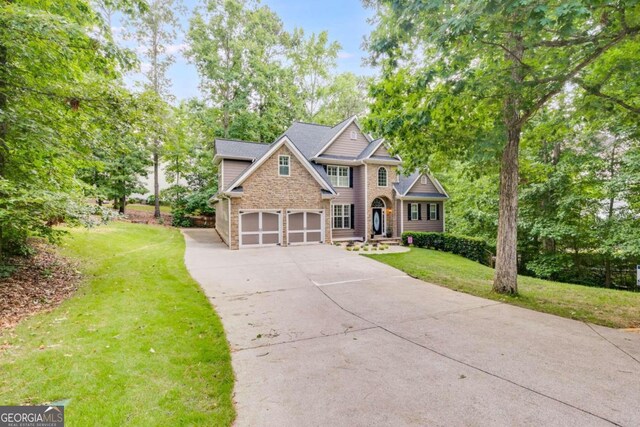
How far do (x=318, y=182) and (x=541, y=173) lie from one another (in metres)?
11.8

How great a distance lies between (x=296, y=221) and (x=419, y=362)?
13216 mm

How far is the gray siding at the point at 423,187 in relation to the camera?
2134 cm

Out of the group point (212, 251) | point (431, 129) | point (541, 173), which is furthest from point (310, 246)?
point (541, 173)

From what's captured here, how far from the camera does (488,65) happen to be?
6.89 meters

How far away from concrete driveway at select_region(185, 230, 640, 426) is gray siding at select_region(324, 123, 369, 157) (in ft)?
44.1

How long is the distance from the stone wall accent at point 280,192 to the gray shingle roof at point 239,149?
2705 mm

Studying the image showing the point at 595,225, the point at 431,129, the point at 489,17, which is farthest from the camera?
the point at 595,225

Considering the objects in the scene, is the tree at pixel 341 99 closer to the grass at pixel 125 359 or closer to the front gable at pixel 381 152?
the front gable at pixel 381 152

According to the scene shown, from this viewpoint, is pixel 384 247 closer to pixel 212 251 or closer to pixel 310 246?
pixel 310 246

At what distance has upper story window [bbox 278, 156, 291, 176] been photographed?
16.4 meters

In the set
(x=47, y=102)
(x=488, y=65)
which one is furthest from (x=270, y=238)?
(x=488, y=65)

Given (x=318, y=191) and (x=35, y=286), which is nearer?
(x=35, y=286)

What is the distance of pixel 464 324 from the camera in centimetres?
562

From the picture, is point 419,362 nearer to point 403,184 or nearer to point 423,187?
point 403,184
